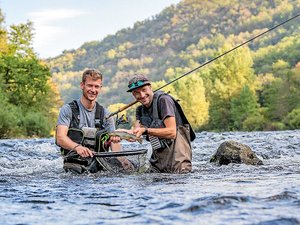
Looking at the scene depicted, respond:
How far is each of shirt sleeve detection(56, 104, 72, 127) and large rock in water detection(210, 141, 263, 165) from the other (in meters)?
3.48

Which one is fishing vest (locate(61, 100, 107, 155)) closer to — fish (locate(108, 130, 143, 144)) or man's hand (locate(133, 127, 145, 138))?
fish (locate(108, 130, 143, 144))

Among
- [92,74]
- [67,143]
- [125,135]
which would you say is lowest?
[67,143]

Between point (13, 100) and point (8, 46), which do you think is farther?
point (8, 46)

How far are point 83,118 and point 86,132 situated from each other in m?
0.27

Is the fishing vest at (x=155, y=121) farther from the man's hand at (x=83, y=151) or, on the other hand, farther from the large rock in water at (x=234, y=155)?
the large rock in water at (x=234, y=155)

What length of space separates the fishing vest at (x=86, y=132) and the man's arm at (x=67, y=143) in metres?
0.14

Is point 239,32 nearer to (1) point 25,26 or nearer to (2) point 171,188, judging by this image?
(1) point 25,26

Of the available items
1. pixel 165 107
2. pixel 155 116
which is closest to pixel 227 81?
pixel 155 116

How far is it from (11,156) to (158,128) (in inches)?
330

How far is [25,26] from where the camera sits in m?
48.4

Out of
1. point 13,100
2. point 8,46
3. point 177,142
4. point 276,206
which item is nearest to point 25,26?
point 8,46

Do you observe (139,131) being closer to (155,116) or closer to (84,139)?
(155,116)

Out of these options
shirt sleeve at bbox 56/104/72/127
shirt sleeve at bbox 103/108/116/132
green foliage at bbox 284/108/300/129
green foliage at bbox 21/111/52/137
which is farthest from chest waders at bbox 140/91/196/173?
green foliage at bbox 284/108/300/129

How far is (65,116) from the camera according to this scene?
785cm
